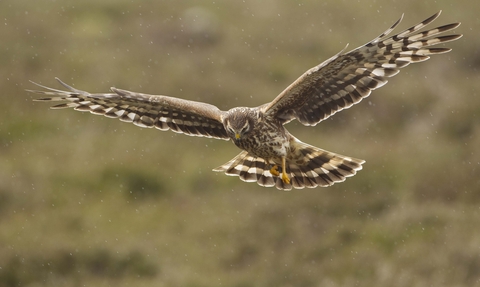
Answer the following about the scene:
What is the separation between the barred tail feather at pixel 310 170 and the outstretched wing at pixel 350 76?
67cm

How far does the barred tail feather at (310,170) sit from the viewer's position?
7820 mm

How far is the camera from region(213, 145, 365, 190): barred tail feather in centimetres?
782

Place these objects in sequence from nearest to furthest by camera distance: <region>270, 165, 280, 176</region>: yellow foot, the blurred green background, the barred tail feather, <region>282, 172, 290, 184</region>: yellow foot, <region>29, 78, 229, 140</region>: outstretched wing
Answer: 1. <region>282, 172, 290, 184</region>: yellow foot
2. <region>270, 165, 280, 176</region>: yellow foot
3. the barred tail feather
4. <region>29, 78, 229, 140</region>: outstretched wing
5. the blurred green background

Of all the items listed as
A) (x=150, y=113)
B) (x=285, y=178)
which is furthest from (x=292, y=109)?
(x=150, y=113)

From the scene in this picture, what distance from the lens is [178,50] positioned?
56.7 feet

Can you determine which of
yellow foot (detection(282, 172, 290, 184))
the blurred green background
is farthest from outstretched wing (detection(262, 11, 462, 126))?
the blurred green background

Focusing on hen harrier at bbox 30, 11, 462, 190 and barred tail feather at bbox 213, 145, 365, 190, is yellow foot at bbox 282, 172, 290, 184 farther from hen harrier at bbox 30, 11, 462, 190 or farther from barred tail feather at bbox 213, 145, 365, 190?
barred tail feather at bbox 213, 145, 365, 190

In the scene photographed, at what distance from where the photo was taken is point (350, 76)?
7035mm

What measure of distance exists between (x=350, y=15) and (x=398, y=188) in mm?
8573

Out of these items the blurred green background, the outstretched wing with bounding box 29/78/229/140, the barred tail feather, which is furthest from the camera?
the blurred green background

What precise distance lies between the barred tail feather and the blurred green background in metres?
2.39

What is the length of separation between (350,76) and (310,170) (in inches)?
50.8

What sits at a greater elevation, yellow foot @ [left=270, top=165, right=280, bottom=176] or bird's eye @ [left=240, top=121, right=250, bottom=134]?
bird's eye @ [left=240, top=121, right=250, bottom=134]

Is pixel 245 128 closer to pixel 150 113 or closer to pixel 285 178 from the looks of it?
pixel 285 178
